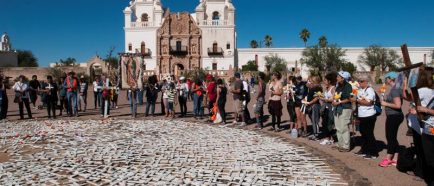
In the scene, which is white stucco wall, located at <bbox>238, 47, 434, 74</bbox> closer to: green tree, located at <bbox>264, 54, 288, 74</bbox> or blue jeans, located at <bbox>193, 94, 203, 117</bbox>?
green tree, located at <bbox>264, 54, 288, 74</bbox>

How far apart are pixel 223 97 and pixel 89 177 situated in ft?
24.2

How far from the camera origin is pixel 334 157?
7.98m

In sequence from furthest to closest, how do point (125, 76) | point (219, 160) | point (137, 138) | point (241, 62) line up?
point (241, 62), point (125, 76), point (137, 138), point (219, 160)

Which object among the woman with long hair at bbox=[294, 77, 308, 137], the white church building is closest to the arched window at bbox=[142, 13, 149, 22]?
the white church building

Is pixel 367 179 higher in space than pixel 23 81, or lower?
lower

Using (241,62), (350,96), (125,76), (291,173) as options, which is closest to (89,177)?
(291,173)

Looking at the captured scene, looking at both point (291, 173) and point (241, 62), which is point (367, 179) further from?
point (241, 62)

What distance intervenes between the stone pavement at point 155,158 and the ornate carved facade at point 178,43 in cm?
5227

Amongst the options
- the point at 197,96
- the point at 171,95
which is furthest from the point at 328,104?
the point at 171,95

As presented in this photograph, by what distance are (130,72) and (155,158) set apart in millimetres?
8162

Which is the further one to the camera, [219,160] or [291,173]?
[219,160]

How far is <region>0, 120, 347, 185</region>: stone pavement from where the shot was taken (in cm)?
621

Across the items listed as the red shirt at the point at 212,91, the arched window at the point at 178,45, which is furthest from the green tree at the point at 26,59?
the red shirt at the point at 212,91

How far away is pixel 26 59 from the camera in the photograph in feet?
296
